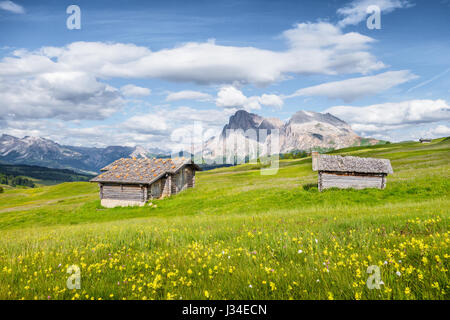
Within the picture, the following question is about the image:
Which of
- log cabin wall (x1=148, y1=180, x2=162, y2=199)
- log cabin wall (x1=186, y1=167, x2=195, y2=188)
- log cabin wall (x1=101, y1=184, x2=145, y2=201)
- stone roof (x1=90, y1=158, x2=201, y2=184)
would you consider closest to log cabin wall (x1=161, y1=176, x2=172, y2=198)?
log cabin wall (x1=148, y1=180, x2=162, y2=199)

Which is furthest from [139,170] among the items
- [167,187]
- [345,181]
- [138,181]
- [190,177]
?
[345,181]

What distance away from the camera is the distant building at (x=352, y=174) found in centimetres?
2887

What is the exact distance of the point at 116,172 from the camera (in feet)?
133

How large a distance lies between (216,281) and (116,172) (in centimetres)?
4080

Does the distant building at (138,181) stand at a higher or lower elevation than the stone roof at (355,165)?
lower

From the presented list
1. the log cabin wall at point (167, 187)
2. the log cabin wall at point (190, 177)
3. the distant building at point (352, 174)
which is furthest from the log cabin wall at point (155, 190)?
the distant building at point (352, 174)

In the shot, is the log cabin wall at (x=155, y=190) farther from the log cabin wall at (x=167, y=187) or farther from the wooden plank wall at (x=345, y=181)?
the wooden plank wall at (x=345, y=181)

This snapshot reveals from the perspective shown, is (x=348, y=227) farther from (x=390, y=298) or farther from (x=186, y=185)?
(x=186, y=185)

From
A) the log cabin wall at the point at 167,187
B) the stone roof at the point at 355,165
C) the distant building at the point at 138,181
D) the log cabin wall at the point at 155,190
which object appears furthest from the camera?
the log cabin wall at the point at 167,187

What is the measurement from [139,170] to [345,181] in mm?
30549

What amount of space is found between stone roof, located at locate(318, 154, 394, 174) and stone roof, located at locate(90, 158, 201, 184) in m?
23.6

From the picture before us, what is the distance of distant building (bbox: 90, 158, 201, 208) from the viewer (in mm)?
38272
